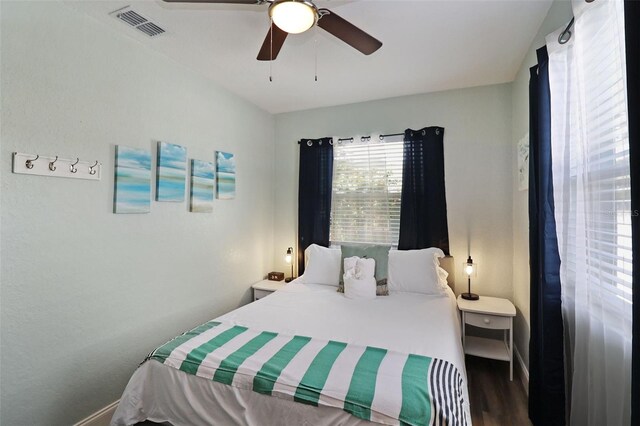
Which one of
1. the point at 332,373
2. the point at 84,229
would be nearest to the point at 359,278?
the point at 332,373

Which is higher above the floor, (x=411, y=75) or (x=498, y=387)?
(x=411, y=75)

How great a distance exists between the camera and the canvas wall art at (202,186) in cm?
261

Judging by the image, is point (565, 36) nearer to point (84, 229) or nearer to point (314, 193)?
point (314, 193)

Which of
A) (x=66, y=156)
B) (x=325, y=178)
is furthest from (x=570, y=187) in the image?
(x=66, y=156)

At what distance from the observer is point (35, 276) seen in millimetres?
1632

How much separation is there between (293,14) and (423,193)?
2.20 metres

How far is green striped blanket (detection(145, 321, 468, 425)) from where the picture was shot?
45.5 inches

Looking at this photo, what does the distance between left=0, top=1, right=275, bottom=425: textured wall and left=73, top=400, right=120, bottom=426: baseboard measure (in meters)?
0.04

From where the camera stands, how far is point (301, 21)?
1388 mm

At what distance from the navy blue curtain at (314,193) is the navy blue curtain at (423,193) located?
0.86m

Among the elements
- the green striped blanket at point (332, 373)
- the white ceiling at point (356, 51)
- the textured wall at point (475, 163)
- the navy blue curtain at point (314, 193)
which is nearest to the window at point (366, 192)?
the navy blue curtain at point (314, 193)

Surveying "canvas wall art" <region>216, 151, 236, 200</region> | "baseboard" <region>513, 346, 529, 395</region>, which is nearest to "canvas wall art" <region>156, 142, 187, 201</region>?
"canvas wall art" <region>216, 151, 236, 200</region>

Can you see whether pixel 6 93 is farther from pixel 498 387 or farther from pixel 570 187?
pixel 498 387

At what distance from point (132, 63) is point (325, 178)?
2.07m
